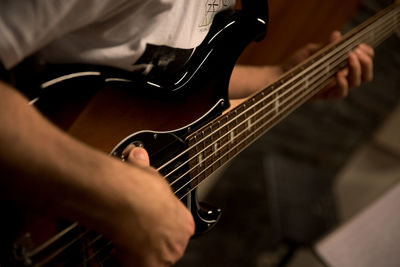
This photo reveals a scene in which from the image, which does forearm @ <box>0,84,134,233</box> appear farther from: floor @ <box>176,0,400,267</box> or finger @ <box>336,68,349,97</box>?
floor @ <box>176,0,400,267</box>

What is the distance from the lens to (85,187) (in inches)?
14.1

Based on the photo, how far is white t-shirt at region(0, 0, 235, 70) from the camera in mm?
359

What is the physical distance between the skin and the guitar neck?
0.50ft

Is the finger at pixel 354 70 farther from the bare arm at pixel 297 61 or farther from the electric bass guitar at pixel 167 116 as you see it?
the electric bass guitar at pixel 167 116

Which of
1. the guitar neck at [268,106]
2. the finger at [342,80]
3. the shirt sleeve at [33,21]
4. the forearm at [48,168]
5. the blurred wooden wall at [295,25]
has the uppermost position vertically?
the shirt sleeve at [33,21]

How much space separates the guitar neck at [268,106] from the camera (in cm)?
61

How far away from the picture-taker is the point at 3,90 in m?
0.32

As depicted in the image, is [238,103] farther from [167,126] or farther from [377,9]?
[377,9]

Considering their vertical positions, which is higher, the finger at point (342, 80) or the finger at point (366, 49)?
the finger at point (366, 49)

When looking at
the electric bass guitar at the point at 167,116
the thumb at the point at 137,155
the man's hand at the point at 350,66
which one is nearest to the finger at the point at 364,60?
the man's hand at the point at 350,66

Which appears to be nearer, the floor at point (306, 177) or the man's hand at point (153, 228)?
the man's hand at point (153, 228)

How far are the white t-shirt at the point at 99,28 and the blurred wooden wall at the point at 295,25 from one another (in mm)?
761

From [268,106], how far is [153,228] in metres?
0.44

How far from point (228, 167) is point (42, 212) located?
1558 millimetres
